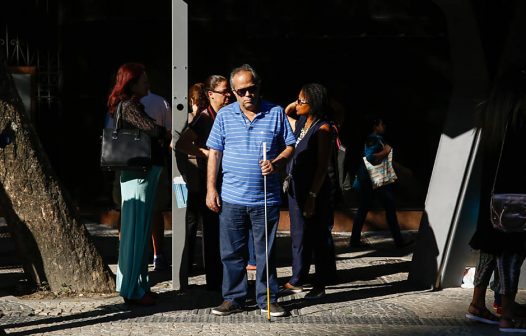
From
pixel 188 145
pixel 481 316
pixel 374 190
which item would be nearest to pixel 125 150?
pixel 188 145

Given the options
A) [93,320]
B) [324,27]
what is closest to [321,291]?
[93,320]

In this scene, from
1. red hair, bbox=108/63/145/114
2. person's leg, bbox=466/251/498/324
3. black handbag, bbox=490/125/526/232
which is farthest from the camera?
red hair, bbox=108/63/145/114

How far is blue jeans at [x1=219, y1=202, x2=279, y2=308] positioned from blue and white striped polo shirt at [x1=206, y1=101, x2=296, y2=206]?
0.27 feet

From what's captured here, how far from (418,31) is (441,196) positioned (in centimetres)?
493

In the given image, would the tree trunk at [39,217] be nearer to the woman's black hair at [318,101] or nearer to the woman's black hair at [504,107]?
the woman's black hair at [318,101]

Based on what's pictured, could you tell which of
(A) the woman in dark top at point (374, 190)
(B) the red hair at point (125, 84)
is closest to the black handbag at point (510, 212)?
(B) the red hair at point (125, 84)

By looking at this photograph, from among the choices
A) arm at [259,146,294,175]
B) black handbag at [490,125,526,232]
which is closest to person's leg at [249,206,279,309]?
arm at [259,146,294,175]

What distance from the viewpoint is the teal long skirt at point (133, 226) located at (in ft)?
28.0

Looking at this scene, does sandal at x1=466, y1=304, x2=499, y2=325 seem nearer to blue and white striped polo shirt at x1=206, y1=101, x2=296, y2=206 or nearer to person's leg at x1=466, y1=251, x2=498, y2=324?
person's leg at x1=466, y1=251, x2=498, y2=324

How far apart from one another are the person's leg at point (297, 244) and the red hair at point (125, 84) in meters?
1.68

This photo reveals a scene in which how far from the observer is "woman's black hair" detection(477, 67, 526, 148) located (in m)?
7.73

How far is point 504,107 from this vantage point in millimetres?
7770

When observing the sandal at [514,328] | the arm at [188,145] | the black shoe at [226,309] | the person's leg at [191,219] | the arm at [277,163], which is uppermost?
the arm at [188,145]

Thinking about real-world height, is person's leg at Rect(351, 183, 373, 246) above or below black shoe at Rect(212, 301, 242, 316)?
above
